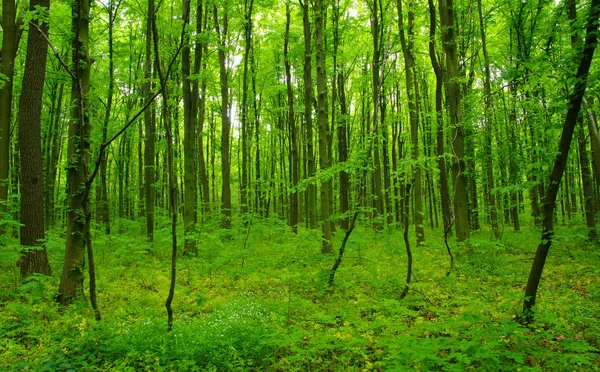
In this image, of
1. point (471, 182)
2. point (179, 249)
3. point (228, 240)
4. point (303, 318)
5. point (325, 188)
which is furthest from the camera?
point (471, 182)

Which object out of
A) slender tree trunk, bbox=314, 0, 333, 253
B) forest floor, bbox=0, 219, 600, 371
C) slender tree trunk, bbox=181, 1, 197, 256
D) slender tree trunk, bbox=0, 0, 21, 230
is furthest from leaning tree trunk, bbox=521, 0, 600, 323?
slender tree trunk, bbox=0, 0, 21, 230

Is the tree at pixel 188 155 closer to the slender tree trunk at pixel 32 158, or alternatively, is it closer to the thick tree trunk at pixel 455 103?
the slender tree trunk at pixel 32 158

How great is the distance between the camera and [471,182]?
20391mm

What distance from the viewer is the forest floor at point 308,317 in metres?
3.96

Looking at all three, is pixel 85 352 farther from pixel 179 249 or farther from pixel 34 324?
pixel 179 249

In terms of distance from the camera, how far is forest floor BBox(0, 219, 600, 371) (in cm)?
396

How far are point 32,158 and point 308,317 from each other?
716cm

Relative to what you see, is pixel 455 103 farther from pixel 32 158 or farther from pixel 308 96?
pixel 32 158

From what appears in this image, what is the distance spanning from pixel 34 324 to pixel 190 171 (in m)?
6.55

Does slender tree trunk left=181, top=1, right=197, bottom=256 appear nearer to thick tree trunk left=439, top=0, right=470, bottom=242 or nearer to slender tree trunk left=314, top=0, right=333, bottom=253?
slender tree trunk left=314, top=0, right=333, bottom=253

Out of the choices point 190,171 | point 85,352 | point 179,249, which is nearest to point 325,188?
point 190,171

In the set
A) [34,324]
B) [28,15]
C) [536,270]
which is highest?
[28,15]

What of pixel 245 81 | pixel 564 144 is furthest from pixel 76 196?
pixel 245 81

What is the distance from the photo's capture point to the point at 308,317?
547 cm
